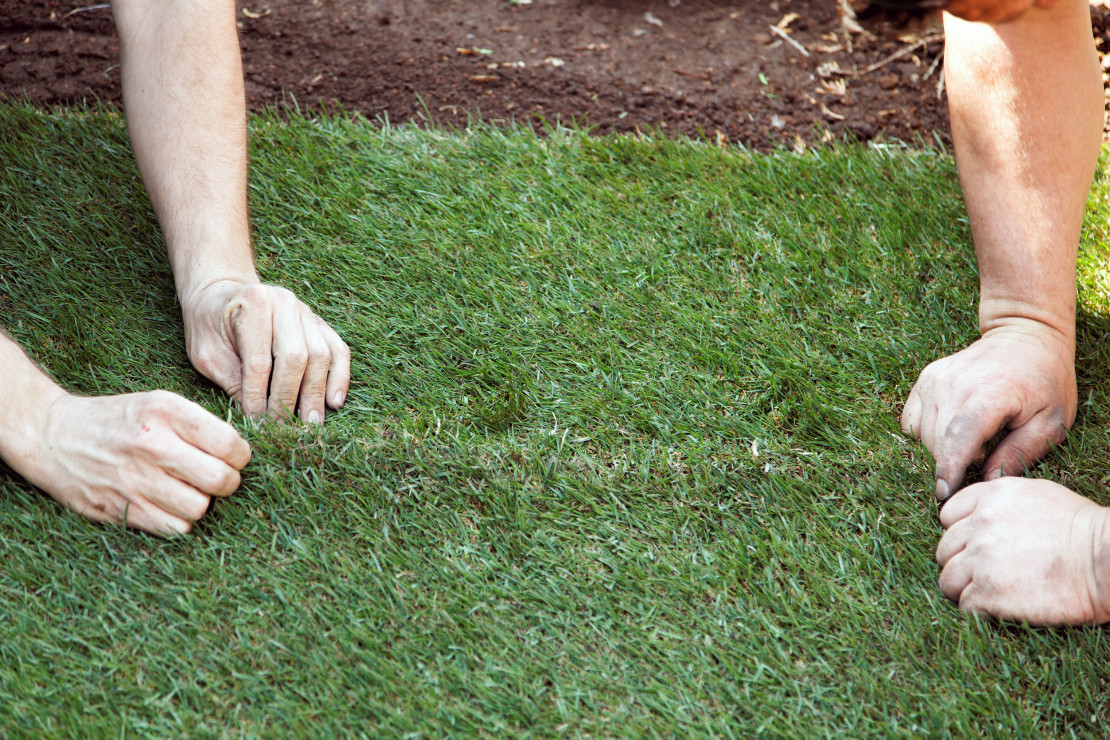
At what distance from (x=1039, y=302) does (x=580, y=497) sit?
124cm

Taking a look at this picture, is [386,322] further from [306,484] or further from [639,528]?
[639,528]

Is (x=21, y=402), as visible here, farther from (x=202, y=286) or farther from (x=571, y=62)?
(x=571, y=62)

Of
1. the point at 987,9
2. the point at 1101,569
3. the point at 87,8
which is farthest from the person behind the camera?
the point at 87,8

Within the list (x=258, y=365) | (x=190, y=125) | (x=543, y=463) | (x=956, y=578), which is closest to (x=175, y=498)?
(x=258, y=365)

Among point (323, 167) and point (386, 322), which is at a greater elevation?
point (323, 167)

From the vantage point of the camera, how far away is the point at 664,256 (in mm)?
2609

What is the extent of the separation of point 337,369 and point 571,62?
6.20 ft

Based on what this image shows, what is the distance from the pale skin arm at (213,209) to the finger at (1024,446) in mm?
1590

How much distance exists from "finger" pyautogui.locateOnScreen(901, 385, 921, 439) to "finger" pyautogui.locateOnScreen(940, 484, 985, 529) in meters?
0.23

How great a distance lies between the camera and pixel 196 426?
73.5 inches

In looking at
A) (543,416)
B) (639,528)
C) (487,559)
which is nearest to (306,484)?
(487,559)

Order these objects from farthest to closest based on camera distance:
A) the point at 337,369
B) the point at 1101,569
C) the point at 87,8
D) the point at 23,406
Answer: the point at 87,8, the point at 337,369, the point at 23,406, the point at 1101,569

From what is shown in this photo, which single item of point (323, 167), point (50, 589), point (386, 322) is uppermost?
point (323, 167)

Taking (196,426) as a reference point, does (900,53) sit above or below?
above
